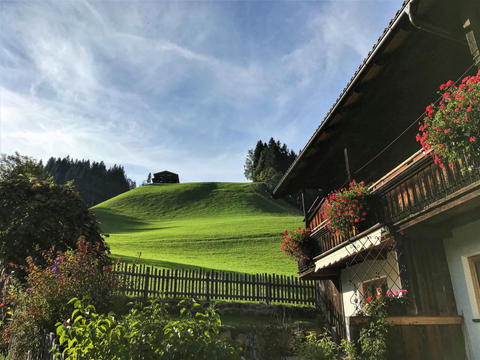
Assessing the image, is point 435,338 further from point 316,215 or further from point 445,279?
point 316,215

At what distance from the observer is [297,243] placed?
496 inches

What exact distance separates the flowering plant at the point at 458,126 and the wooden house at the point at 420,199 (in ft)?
1.20

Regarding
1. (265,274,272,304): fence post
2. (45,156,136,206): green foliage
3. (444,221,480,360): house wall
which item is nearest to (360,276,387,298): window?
(444,221,480,360): house wall

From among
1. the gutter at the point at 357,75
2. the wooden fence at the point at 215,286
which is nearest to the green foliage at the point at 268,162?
the wooden fence at the point at 215,286

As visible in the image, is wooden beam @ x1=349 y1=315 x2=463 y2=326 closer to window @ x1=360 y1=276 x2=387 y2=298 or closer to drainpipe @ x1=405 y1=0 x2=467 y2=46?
window @ x1=360 y1=276 x2=387 y2=298

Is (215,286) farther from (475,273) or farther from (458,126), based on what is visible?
(458,126)

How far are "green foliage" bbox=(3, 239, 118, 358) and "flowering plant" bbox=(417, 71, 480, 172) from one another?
7.47 meters

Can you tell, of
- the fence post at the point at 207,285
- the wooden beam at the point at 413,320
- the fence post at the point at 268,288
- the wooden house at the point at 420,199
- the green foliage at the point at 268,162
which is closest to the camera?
the wooden house at the point at 420,199

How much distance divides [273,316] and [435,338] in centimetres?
891

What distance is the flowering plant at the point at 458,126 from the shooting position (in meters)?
5.09

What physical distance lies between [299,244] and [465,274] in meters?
5.96

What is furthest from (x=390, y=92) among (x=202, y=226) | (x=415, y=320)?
(x=202, y=226)

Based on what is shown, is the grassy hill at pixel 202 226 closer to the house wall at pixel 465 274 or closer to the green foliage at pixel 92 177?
the house wall at pixel 465 274

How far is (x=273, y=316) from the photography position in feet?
48.4
